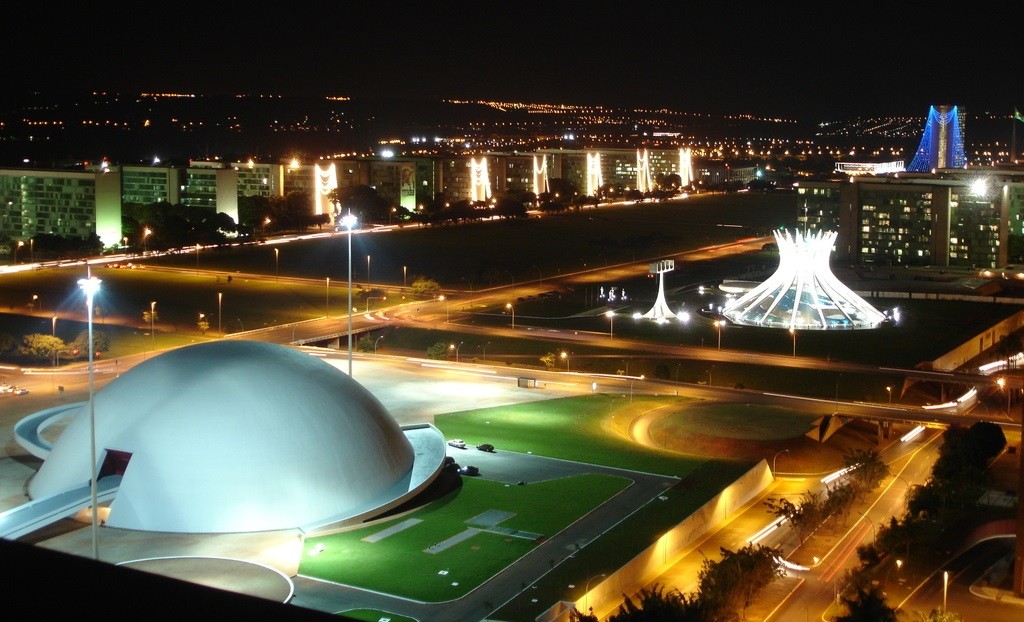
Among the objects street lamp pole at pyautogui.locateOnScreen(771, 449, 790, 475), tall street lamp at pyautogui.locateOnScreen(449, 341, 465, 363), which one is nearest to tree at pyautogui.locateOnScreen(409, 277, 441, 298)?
tall street lamp at pyautogui.locateOnScreen(449, 341, 465, 363)

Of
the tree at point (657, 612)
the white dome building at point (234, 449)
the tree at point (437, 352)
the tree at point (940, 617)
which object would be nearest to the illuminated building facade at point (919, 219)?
the tree at point (437, 352)

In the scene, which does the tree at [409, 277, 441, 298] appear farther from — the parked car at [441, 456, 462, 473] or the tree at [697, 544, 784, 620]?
the tree at [697, 544, 784, 620]

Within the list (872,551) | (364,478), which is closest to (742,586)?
(872,551)

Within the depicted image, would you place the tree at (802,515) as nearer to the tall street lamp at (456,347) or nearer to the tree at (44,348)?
the tall street lamp at (456,347)

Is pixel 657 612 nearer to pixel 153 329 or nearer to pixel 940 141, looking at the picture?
pixel 153 329

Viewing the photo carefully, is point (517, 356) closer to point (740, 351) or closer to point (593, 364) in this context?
point (593, 364)

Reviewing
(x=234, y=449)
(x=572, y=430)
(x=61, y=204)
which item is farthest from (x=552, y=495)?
(x=61, y=204)
